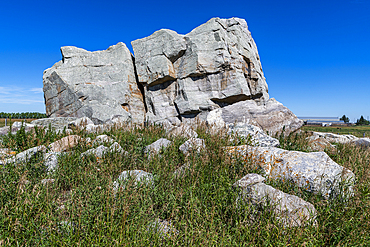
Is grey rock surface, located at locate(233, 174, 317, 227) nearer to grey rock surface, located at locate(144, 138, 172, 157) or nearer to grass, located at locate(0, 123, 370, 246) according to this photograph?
grass, located at locate(0, 123, 370, 246)

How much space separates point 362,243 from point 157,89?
13.5m

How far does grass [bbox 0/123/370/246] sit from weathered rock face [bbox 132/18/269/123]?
9.54 metres

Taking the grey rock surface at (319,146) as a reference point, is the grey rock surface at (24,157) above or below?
above

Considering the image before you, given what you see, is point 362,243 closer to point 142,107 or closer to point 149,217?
point 149,217

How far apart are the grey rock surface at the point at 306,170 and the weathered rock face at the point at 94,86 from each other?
10116 millimetres

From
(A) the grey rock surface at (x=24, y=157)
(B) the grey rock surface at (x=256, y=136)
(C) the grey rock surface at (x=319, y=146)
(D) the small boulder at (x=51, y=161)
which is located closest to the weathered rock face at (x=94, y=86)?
(A) the grey rock surface at (x=24, y=157)

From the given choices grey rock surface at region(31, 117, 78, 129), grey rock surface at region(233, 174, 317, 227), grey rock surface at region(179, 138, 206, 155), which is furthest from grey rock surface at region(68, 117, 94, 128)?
grey rock surface at region(233, 174, 317, 227)

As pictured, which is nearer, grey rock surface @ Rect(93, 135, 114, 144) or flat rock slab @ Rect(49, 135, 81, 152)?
flat rock slab @ Rect(49, 135, 81, 152)

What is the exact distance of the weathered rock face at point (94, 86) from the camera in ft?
42.2

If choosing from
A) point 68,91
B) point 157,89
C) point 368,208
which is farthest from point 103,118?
point 368,208

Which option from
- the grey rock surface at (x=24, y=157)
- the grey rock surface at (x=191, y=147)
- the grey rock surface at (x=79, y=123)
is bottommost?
the grey rock surface at (x=191, y=147)

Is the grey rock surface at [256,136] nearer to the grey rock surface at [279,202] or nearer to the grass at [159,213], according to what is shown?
the grass at [159,213]

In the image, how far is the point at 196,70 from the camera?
1327 cm

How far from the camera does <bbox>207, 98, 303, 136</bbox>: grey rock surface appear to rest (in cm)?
895
